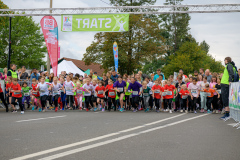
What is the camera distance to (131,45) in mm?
46875

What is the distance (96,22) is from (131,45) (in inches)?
1063

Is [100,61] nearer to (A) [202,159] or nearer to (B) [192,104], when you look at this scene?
(B) [192,104]

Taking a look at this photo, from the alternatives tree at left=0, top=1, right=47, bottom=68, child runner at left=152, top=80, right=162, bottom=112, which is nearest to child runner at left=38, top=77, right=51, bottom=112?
child runner at left=152, top=80, right=162, bottom=112

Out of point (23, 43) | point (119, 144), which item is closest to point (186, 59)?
point (23, 43)

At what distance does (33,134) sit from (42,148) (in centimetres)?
195

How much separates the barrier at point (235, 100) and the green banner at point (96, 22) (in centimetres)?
933

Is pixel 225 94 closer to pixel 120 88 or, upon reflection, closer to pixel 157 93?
pixel 157 93

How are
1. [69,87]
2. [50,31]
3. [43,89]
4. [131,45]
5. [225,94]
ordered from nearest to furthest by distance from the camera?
[225,94] → [43,89] → [69,87] → [50,31] → [131,45]

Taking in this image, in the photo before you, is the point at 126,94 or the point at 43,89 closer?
the point at 43,89

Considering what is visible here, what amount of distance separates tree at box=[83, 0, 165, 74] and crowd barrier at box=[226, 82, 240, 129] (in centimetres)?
3370

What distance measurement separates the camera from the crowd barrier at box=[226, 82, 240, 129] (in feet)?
35.3

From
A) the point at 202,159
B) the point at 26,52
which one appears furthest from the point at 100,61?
the point at 202,159

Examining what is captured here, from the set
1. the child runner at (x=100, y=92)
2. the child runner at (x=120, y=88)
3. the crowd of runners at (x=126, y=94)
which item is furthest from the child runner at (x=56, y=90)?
the child runner at (x=120, y=88)

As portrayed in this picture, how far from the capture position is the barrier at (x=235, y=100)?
1077 centimetres
